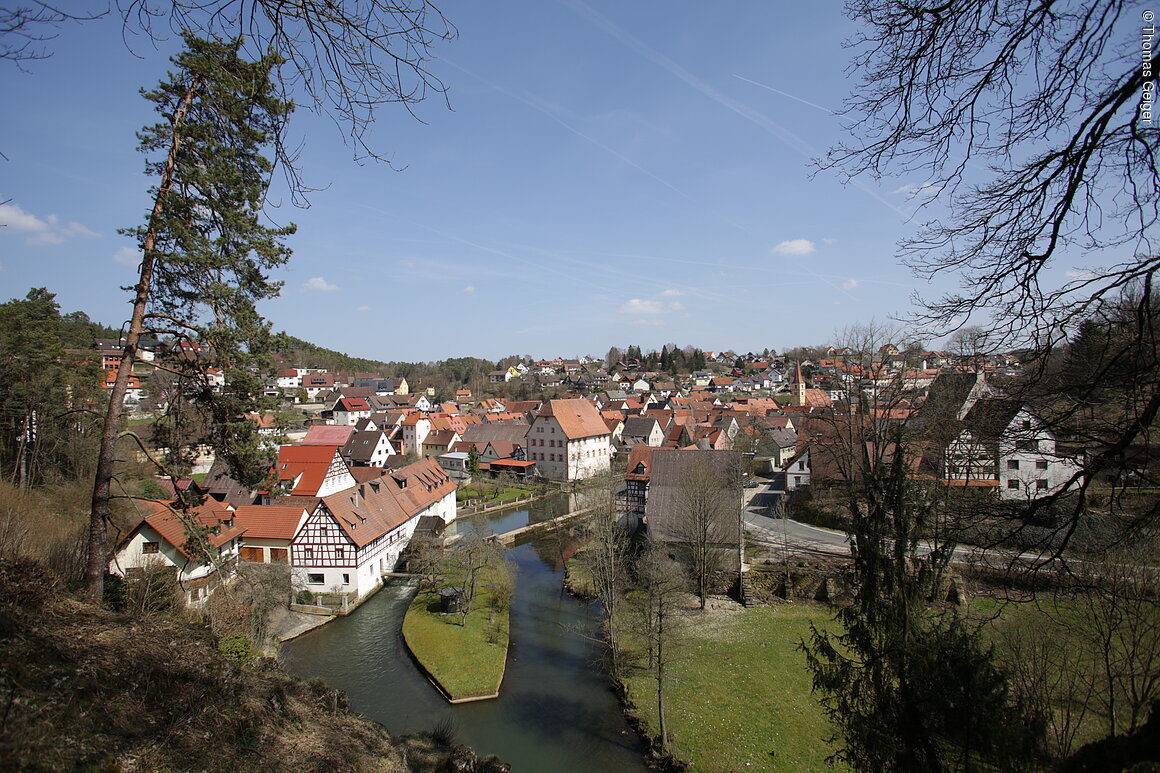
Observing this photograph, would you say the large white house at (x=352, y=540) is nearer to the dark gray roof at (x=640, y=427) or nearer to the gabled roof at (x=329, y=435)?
the gabled roof at (x=329, y=435)

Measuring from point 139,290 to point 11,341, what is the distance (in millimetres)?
19709

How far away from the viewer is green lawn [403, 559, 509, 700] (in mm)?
14438

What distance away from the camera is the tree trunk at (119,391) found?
6.72 m

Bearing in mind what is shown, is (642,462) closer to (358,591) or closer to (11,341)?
(358,591)

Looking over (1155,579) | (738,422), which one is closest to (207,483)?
(1155,579)

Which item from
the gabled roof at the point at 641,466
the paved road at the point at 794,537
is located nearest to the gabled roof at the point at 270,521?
the gabled roof at the point at 641,466

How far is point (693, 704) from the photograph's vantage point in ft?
42.5

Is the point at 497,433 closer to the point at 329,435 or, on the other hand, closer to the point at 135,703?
the point at 329,435

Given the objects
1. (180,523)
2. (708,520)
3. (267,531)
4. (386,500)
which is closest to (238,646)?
(180,523)

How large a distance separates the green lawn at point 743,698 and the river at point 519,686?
1.27 m

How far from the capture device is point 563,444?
4403 centimetres

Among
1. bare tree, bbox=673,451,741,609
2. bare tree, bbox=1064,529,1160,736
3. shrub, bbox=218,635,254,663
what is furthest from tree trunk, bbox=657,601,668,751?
shrub, bbox=218,635,254,663

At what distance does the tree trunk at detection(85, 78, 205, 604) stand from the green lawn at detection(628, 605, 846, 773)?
10969mm

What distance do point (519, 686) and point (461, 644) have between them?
2610mm
